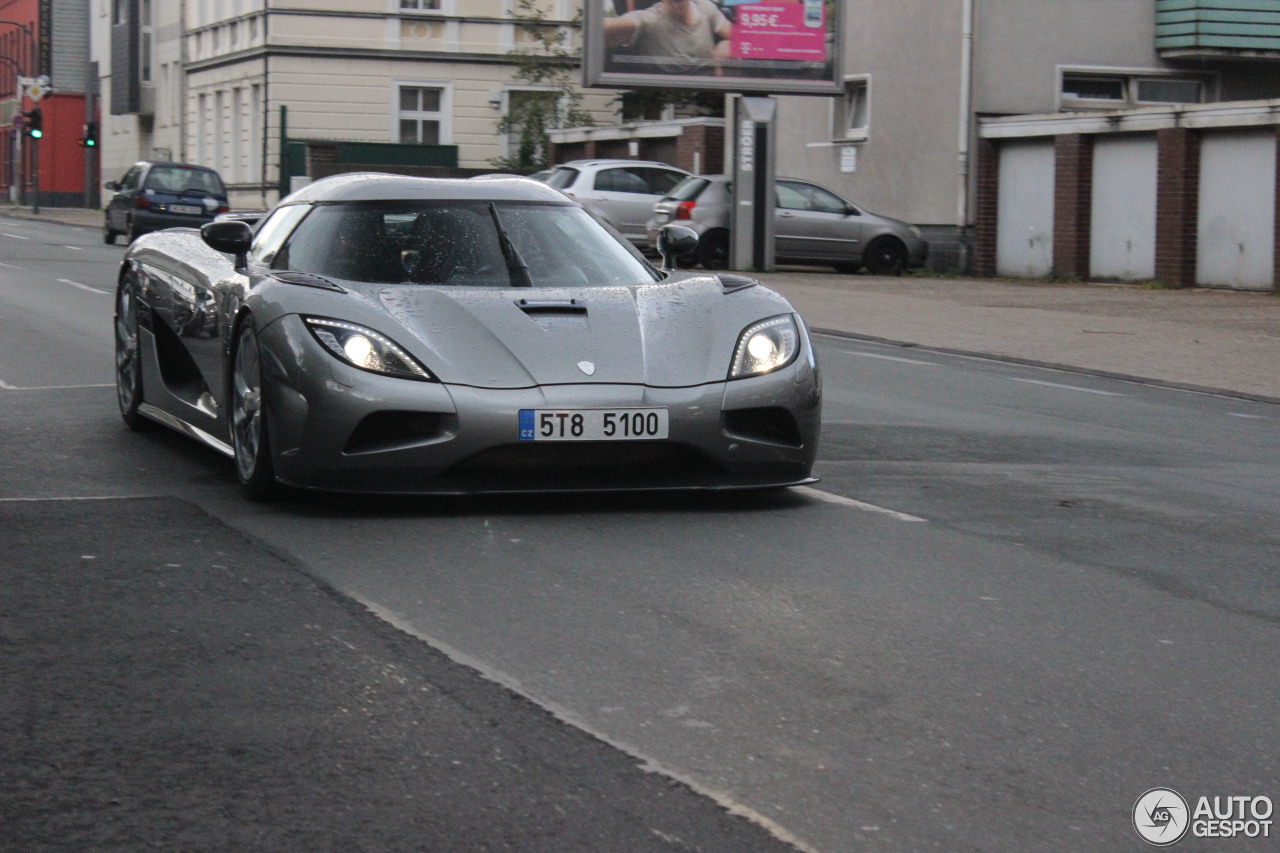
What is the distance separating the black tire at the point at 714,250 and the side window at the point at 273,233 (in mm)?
21281

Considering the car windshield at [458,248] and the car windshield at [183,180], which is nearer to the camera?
the car windshield at [458,248]

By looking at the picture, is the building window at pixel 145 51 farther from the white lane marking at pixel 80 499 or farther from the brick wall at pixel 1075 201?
the white lane marking at pixel 80 499

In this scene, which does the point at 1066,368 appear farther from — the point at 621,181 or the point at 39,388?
the point at 621,181

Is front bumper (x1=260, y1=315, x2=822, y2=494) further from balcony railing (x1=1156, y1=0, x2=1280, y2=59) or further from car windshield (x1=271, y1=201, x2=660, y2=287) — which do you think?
balcony railing (x1=1156, y1=0, x2=1280, y2=59)

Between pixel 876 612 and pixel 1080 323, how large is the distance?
15138 millimetres

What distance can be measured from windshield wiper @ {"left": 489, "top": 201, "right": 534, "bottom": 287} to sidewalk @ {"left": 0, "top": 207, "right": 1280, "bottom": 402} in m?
7.45

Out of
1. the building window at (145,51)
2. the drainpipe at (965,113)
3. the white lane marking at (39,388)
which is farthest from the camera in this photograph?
the building window at (145,51)

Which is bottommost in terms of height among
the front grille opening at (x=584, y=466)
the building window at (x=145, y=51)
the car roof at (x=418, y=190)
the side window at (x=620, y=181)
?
the front grille opening at (x=584, y=466)

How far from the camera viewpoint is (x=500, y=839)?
3441 millimetres

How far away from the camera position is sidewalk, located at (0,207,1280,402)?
1562cm

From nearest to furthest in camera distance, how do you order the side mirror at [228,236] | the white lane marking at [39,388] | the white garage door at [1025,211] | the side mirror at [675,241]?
the side mirror at [228,236] → the side mirror at [675,241] → the white lane marking at [39,388] → the white garage door at [1025,211]

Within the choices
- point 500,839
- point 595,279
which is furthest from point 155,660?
point 595,279

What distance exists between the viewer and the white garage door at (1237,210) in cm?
2550


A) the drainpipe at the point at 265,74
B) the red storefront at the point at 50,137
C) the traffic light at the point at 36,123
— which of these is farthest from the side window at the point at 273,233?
the red storefront at the point at 50,137
